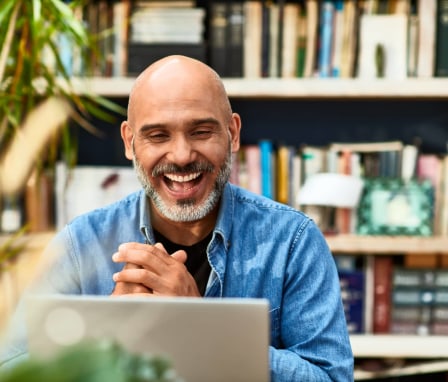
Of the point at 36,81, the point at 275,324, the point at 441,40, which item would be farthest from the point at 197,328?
the point at 441,40

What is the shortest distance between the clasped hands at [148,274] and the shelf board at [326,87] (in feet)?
4.32

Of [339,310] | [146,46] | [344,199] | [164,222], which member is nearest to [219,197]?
[164,222]

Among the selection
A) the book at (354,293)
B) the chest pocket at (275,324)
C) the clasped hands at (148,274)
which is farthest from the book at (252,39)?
the clasped hands at (148,274)

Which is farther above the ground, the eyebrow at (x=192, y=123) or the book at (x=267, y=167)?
the eyebrow at (x=192, y=123)

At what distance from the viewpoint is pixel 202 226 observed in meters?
1.43

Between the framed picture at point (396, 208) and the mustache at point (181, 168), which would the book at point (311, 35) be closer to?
the framed picture at point (396, 208)

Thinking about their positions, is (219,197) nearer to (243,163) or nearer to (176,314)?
(176,314)

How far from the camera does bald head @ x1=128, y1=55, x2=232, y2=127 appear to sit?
1334 mm

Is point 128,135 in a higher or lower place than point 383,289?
higher

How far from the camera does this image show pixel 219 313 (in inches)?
25.6

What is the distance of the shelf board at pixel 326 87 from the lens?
233 cm

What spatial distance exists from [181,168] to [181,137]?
61 mm

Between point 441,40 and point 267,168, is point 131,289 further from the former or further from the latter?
point 441,40

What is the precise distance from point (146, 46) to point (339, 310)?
1466 mm
